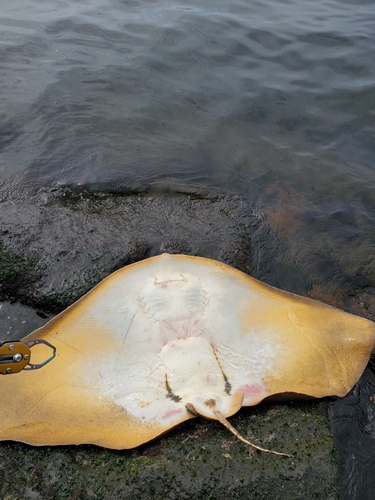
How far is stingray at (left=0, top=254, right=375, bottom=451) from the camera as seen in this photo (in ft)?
8.63

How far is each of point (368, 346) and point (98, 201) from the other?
9.97 feet

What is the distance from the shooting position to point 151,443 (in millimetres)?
2658

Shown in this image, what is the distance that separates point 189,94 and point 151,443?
591 centimetres

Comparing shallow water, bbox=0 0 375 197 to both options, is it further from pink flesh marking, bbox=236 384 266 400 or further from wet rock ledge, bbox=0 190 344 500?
pink flesh marking, bbox=236 384 266 400

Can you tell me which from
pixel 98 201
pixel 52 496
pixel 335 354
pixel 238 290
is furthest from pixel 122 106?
pixel 52 496

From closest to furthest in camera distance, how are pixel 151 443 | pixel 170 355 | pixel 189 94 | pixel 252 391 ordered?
1. pixel 151 443
2. pixel 252 391
3. pixel 170 355
4. pixel 189 94

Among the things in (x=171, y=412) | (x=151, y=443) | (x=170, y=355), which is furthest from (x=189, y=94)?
(x=151, y=443)

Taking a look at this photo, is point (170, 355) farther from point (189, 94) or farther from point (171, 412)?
point (189, 94)

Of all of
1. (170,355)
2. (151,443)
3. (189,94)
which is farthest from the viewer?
(189,94)

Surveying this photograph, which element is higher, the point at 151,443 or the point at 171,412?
the point at 171,412

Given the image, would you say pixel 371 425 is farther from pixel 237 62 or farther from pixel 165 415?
pixel 237 62

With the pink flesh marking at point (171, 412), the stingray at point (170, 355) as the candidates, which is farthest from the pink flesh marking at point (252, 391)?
A: the pink flesh marking at point (171, 412)

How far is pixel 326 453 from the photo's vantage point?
8.55ft

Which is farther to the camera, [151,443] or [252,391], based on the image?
[252,391]
